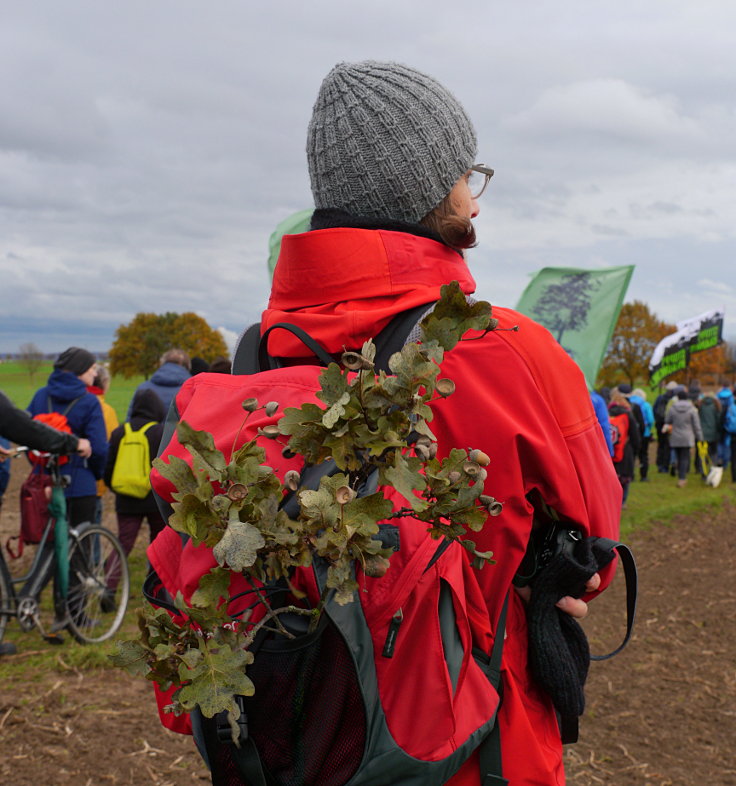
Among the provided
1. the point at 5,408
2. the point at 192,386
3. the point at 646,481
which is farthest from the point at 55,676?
the point at 646,481

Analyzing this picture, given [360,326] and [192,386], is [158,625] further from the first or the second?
[360,326]

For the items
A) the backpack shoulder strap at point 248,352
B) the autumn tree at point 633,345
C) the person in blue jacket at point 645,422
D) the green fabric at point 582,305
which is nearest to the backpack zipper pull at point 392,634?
the backpack shoulder strap at point 248,352

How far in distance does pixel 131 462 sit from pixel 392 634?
522 cm

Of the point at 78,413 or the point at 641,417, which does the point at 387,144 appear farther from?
the point at 641,417

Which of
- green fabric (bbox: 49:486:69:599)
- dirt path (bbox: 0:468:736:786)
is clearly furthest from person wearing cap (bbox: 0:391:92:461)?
dirt path (bbox: 0:468:736:786)

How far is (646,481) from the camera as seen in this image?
15.9 m

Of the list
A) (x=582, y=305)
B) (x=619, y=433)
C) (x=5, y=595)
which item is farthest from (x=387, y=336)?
(x=619, y=433)

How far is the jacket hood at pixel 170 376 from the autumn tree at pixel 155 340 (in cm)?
6238

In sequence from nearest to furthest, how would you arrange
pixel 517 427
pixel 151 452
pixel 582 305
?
pixel 517 427
pixel 151 452
pixel 582 305

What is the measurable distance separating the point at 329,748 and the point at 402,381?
676 mm

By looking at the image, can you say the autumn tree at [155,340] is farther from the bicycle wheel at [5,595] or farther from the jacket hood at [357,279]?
the jacket hood at [357,279]

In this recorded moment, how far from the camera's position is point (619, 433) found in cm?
1111

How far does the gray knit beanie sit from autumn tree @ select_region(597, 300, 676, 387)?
64670 millimetres

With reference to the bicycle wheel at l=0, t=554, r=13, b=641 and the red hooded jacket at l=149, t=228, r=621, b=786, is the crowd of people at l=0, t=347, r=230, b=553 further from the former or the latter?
the red hooded jacket at l=149, t=228, r=621, b=786
